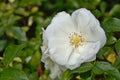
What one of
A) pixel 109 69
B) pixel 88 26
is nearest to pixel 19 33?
pixel 88 26

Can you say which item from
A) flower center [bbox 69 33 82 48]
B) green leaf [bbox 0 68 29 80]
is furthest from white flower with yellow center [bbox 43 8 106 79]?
green leaf [bbox 0 68 29 80]

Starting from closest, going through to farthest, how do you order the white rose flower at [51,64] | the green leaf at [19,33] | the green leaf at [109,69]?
the green leaf at [109,69] → the white rose flower at [51,64] → the green leaf at [19,33]

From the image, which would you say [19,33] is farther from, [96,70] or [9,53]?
[96,70]

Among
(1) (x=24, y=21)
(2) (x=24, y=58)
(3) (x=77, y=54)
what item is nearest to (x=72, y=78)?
(3) (x=77, y=54)

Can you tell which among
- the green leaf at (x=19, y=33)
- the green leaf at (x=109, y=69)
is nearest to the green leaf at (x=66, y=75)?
the green leaf at (x=109, y=69)

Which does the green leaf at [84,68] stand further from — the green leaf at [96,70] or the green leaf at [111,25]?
the green leaf at [111,25]

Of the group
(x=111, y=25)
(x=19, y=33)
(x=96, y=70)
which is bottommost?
(x=19, y=33)
